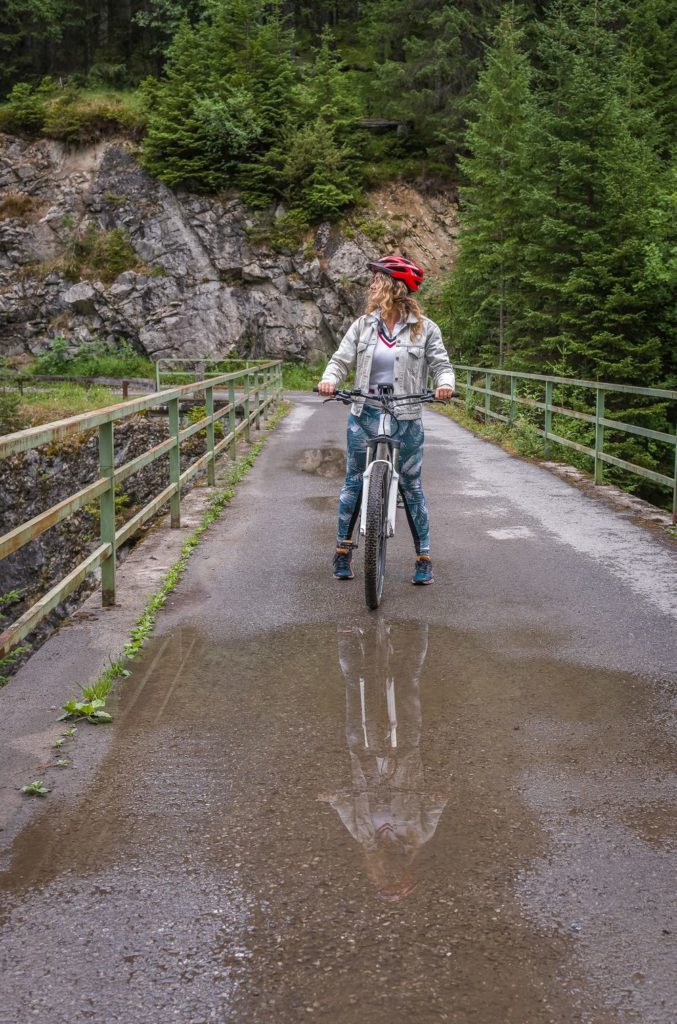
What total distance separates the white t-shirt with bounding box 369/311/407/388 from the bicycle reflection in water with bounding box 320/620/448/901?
1764mm

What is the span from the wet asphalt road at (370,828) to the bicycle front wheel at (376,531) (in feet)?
0.67

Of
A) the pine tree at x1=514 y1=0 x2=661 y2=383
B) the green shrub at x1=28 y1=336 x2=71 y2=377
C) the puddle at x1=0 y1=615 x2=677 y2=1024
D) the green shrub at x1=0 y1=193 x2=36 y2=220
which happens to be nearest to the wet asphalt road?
the puddle at x1=0 y1=615 x2=677 y2=1024

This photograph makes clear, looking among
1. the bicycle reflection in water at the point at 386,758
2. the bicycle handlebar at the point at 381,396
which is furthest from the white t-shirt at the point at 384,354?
the bicycle reflection in water at the point at 386,758

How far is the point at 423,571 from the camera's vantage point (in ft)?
23.2

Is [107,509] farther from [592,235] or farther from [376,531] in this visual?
[592,235]

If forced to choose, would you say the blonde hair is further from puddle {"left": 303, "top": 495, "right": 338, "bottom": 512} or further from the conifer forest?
the conifer forest

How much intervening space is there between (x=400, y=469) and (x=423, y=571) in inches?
31.9

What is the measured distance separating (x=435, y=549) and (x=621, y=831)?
16.5 ft

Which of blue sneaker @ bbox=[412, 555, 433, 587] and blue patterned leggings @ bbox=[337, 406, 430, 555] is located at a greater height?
blue patterned leggings @ bbox=[337, 406, 430, 555]

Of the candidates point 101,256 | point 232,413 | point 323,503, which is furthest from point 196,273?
point 323,503

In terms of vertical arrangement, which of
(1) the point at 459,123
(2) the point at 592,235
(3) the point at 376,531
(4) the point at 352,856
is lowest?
(4) the point at 352,856

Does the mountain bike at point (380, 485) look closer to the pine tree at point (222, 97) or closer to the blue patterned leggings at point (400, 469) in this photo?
the blue patterned leggings at point (400, 469)

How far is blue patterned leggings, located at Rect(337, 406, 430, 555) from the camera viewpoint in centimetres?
668

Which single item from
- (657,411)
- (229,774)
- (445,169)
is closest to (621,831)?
(229,774)
